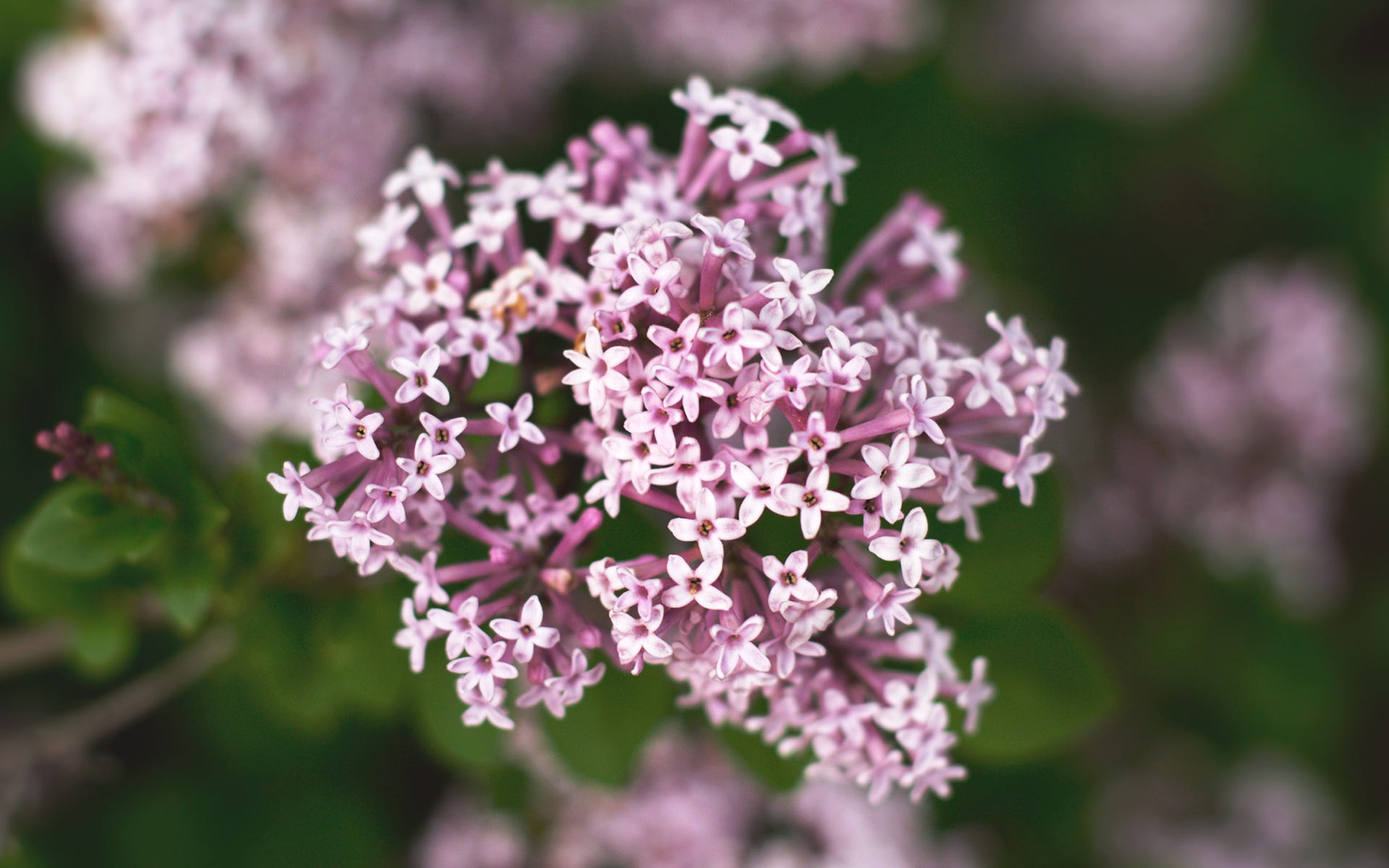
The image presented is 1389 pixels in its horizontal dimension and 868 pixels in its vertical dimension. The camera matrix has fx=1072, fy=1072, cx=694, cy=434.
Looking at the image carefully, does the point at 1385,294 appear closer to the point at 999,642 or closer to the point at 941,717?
the point at 999,642

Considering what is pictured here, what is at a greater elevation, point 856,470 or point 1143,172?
point 1143,172

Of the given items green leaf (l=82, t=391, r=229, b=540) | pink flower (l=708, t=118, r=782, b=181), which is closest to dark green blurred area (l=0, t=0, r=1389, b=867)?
green leaf (l=82, t=391, r=229, b=540)

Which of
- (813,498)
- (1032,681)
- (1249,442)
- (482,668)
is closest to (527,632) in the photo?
(482,668)

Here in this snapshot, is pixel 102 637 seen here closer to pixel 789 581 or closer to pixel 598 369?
pixel 598 369

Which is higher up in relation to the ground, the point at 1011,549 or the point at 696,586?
the point at 1011,549

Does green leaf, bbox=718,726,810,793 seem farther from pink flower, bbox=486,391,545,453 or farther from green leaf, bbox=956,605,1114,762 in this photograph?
pink flower, bbox=486,391,545,453

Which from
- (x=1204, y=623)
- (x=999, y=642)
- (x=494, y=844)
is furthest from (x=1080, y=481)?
(x=494, y=844)

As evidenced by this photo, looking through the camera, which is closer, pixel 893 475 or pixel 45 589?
pixel 893 475

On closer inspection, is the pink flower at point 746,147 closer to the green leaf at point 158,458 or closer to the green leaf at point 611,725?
the green leaf at point 611,725
